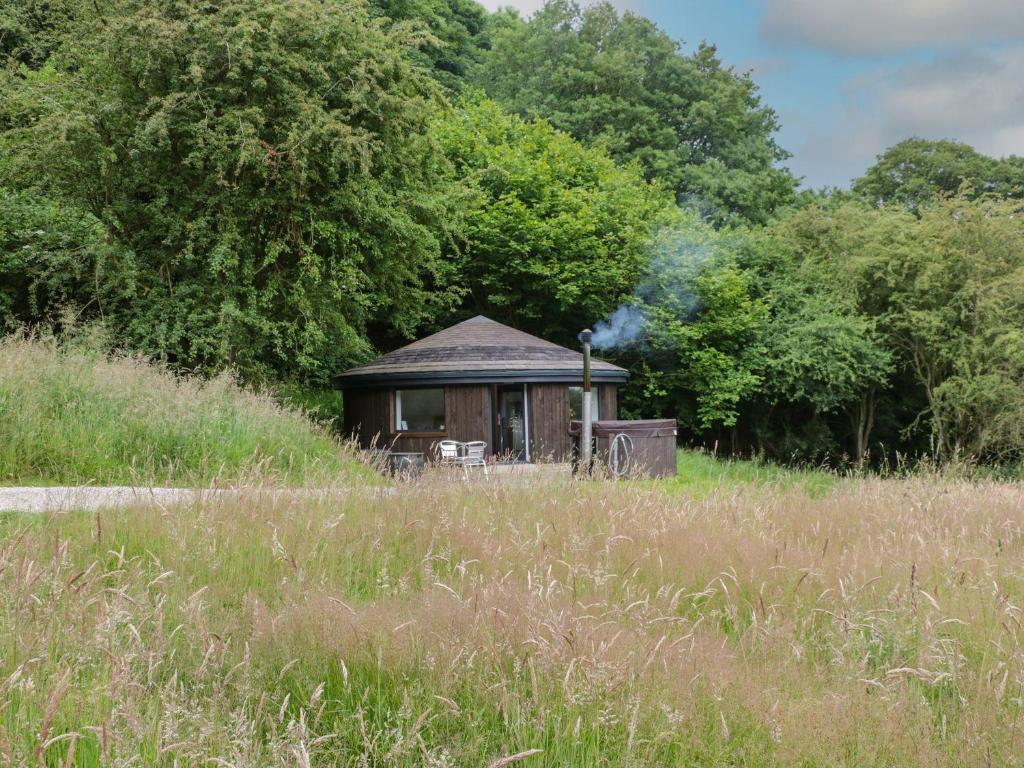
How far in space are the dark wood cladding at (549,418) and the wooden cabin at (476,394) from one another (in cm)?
2

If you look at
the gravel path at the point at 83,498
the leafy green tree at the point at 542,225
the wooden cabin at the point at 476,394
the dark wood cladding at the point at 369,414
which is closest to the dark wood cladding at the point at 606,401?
the wooden cabin at the point at 476,394

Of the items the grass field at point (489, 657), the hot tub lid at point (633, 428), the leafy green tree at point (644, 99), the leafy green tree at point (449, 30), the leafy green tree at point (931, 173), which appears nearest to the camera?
the grass field at point (489, 657)

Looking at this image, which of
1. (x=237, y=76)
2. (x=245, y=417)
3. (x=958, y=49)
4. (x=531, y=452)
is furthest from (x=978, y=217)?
(x=245, y=417)

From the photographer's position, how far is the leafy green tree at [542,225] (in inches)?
970

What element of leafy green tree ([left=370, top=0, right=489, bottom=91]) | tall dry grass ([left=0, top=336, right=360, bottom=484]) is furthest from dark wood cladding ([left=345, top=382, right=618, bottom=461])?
leafy green tree ([left=370, top=0, right=489, bottom=91])

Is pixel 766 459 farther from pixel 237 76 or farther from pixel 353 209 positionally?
pixel 237 76

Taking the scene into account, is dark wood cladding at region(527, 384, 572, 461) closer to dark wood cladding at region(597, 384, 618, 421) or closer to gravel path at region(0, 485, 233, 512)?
dark wood cladding at region(597, 384, 618, 421)

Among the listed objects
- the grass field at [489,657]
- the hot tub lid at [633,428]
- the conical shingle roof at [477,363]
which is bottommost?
the grass field at [489,657]

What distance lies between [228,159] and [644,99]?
2096 cm

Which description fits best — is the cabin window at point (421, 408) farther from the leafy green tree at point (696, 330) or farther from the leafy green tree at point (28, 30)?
the leafy green tree at point (28, 30)

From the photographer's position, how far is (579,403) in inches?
834

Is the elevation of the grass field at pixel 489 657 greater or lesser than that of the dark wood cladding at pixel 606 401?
lesser

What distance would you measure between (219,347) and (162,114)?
3.97 meters

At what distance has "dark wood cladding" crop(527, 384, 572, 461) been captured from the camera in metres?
19.9
